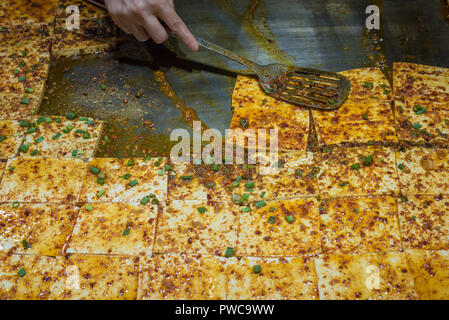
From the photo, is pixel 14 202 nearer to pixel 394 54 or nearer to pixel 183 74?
pixel 183 74

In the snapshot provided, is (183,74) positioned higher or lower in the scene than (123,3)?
lower

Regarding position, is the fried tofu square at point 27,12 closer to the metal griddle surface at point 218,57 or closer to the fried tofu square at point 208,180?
the metal griddle surface at point 218,57

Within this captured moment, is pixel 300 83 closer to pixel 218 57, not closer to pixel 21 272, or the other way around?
pixel 218 57

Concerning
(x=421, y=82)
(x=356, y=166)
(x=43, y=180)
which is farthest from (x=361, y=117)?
(x=43, y=180)

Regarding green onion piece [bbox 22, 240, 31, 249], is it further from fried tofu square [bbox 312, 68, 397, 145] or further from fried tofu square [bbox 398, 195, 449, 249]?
fried tofu square [bbox 398, 195, 449, 249]

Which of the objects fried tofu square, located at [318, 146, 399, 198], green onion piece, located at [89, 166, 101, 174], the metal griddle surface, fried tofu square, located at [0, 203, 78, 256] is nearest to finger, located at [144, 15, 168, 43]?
the metal griddle surface

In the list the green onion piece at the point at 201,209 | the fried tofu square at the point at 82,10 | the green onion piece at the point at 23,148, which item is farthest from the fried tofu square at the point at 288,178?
the fried tofu square at the point at 82,10
